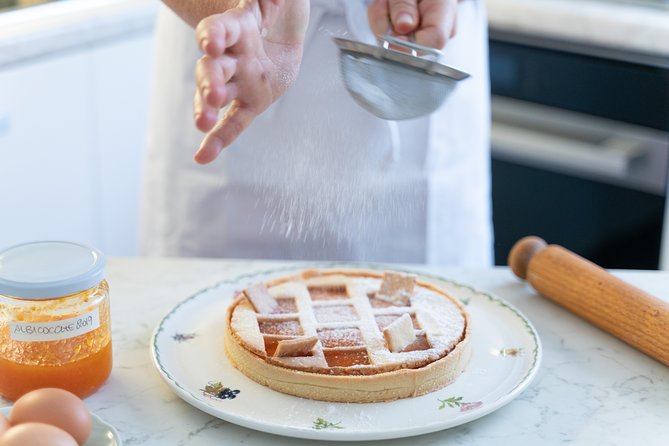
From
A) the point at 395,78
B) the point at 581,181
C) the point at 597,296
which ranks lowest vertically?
the point at 581,181

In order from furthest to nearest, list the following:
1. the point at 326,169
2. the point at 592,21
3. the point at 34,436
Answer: the point at 592,21, the point at 326,169, the point at 34,436

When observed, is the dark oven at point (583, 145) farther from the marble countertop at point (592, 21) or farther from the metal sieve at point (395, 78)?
the metal sieve at point (395, 78)

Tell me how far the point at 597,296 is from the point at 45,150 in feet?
4.44

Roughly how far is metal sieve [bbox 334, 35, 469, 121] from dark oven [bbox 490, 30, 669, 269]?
3.43 feet

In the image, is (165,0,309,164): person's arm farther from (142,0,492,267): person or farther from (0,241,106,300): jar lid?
(142,0,492,267): person

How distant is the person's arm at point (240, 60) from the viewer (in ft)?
2.41

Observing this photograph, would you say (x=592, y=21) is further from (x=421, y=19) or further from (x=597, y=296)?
(x=597, y=296)

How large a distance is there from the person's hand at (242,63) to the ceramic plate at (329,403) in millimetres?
226

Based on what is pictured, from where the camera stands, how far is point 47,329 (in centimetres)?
82

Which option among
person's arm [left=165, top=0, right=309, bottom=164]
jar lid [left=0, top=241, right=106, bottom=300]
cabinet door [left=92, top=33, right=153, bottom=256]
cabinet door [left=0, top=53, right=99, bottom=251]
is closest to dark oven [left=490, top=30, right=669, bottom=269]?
cabinet door [left=92, top=33, right=153, bottom=256]

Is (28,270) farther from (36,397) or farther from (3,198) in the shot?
(3,198)

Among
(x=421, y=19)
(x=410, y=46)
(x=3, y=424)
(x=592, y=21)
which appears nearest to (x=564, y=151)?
(x=592, y=21)

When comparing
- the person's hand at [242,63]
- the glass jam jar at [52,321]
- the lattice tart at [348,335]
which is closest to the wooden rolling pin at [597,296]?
the lattice tart at [348,335]

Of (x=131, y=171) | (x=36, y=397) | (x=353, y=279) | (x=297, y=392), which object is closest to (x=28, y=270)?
(x=36, y=397)
